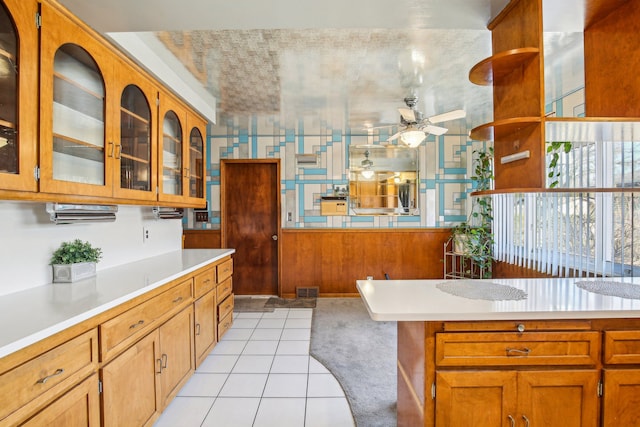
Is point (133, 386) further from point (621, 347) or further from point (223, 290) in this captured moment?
point (621, 347)

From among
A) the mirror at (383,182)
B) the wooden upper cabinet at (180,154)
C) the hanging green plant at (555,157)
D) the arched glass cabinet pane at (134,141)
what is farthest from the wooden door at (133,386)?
the hanging green plant at (555,157)

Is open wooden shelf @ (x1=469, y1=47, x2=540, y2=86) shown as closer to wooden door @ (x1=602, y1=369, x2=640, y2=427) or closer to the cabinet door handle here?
wooden door @ (x1=602, y1=369, x2=640, y2=427)

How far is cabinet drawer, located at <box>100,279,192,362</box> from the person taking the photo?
1.35 meters

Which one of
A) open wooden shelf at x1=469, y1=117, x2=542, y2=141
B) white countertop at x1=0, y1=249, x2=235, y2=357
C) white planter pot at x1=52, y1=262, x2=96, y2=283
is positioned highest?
open wooden shelf at x1=469, y1=117, x2=542, y2=141

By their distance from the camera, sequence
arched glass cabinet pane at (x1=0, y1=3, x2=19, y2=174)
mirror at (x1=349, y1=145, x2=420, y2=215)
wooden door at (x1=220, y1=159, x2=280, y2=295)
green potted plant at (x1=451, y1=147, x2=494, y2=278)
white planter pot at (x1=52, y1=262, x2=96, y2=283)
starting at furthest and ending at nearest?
wooden door at (x1=220, y1=159, x2=280, y2=295) → mirror at (x1=349, y1=145, x2=420, y2=215) → green potted plant at (x1=451, y1=147, x2=494, y2=278) → white planter pot at (x1=52, y1=262, x2=96, y2=283) → arched glass cabinet pane at (x1=0, y1=3, x2=19, y2=174)

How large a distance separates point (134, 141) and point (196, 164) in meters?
0.95

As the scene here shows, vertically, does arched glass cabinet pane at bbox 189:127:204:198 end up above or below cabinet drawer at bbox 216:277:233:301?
above

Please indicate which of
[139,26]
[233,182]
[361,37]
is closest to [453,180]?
[361,37]

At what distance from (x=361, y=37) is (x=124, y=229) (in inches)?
91.8

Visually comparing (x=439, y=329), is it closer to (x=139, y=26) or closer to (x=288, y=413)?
(x=288, y=413)

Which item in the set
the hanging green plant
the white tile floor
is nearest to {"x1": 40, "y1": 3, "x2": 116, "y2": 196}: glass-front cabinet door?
the white tile floor

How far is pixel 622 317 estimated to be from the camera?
1303mm

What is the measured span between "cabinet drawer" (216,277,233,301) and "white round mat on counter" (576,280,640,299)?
2.71m

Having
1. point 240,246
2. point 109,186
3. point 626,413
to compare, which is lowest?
point 626,413
